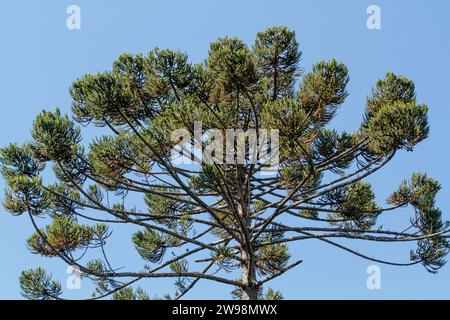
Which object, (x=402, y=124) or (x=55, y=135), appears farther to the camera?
(x=55, y=135)

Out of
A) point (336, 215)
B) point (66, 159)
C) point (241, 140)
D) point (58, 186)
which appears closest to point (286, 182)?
point (241, 140)

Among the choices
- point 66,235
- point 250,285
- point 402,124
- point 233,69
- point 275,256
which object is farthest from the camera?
point 275,256

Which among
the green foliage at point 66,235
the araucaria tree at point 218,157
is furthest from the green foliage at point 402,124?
the green foliage at point 66,235

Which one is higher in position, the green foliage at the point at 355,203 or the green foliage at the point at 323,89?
the green foliage at the point at 323,89

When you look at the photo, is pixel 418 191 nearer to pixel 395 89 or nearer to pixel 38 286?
pixel 395 89

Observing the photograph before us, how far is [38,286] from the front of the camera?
10234 mm

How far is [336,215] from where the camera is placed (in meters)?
12.0

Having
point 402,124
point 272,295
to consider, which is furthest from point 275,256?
point 402,124

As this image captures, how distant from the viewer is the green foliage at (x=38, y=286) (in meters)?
10.2

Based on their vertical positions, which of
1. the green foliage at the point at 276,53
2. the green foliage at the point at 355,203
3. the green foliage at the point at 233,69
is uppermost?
the green foliage at the point at 276,53

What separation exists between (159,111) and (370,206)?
425 centimetres

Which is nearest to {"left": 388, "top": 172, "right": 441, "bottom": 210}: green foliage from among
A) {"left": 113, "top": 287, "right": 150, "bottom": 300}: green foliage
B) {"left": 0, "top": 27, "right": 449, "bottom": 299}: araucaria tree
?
{"left": 0, "top": 27, "right": 449, "bottom": 299}: araucaria tree

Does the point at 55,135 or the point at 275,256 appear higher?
the point at 55,135

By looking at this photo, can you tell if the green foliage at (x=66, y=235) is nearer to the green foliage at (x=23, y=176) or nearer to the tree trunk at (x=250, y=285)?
the green foliage at (x=23, y=176)
